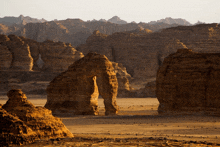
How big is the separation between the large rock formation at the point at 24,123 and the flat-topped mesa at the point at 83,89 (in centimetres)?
1061

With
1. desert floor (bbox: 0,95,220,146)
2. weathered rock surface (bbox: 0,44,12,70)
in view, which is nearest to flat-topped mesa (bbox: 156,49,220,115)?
desert floor (bbox: 0,95,220,146)

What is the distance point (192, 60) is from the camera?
22453mm

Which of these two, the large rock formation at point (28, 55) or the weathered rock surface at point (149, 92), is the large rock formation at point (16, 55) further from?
the weathered rock surface at point (149, 92)

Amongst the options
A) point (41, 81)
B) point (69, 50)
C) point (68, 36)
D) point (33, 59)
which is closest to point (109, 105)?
point (41, 81)

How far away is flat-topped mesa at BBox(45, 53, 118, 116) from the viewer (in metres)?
23.7

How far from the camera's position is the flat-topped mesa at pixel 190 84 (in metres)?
21.3

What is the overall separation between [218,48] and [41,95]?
140ft

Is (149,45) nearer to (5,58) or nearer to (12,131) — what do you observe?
(5,58)

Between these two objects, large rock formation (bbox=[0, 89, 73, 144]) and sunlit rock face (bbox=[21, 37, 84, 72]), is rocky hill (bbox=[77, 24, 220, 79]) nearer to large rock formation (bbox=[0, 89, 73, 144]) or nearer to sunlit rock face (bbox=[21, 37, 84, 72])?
sunlit rock face (bbox=[21, 37, 84, 72])

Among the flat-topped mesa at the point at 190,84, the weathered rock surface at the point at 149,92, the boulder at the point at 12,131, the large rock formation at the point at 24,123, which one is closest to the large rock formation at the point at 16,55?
the weathered rock surface at the point at 149,92

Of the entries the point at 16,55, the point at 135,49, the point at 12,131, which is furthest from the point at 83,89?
the point at 135,49

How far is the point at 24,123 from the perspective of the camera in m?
11.3

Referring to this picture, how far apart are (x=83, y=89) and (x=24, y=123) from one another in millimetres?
12385

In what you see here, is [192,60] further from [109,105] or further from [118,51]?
[118,51]
